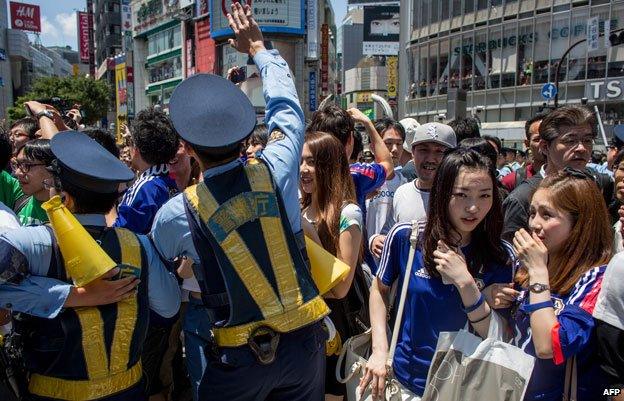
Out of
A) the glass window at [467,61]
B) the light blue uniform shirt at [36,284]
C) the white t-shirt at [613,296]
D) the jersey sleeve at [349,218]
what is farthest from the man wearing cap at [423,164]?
the glass window at [467,61]

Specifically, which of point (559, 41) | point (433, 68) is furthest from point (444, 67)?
point (559, 41)

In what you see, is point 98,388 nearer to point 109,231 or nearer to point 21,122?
point 109,231

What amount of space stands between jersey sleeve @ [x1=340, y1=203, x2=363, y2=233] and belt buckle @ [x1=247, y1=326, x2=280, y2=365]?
94 centimetres

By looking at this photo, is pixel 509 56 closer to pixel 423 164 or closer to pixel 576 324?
pixel 423 164

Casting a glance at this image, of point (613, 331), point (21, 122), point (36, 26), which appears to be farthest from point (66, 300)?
point (36, 26)

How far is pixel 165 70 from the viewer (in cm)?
4894

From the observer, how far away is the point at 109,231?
2035 mm

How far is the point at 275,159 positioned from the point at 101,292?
2.90 feet

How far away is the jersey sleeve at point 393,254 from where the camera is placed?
246 centimetres

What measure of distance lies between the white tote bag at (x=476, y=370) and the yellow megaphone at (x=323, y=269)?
585mm

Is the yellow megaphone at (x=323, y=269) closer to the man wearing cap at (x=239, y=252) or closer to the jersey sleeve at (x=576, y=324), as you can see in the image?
the man wearing cap at (x=239, y=252)

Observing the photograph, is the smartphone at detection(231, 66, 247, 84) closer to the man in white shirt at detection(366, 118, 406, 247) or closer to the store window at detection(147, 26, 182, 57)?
the man in white shirt at detection(366, 118, 406, 247)

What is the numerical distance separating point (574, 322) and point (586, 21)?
3014 cm

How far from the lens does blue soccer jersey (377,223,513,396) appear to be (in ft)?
7.43
